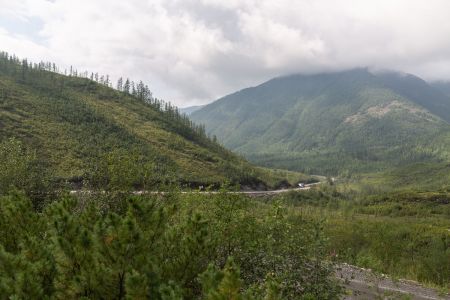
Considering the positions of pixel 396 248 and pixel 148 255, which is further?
pixel 396 248

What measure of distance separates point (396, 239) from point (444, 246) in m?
8.05

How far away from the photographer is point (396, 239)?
71.8 meters

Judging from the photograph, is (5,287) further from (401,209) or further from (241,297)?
(401,209)

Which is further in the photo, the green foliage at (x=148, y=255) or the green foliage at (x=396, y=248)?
the green foliage at (x=396, y=248)

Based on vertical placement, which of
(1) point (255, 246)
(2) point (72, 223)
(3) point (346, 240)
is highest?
(2) point (72, 223)

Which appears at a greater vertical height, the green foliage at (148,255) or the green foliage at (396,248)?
the green foliage at (148,255)

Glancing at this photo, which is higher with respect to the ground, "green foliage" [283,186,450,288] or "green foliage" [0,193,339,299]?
"green foliage" [0,193,339,299]

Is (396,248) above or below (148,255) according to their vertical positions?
below

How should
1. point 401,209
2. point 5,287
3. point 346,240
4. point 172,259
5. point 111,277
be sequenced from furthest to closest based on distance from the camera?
point 401,209 < point 346,240 < point 172,259 < point 111,277 < point 5,287

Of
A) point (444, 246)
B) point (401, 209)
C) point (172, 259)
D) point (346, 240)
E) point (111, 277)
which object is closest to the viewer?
point (111, 277)

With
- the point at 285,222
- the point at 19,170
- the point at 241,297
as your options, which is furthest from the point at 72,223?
the point at 19,170

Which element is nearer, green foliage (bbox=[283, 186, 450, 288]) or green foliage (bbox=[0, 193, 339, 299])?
green foliage (bbox=[0, 193, 339, 299])

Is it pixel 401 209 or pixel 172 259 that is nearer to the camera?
pixel 172 259

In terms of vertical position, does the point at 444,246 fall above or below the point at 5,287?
below
